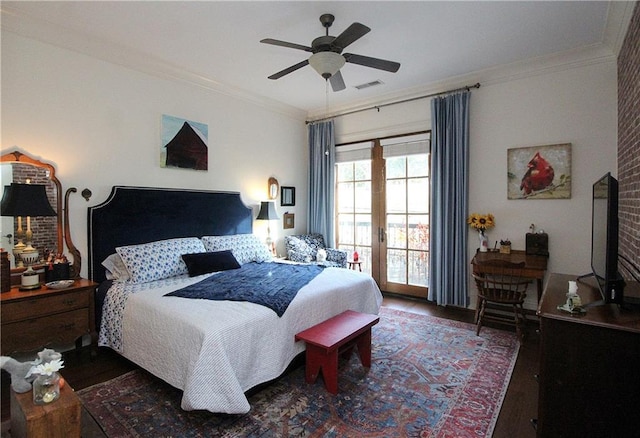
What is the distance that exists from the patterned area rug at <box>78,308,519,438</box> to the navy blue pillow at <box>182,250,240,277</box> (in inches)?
40.9

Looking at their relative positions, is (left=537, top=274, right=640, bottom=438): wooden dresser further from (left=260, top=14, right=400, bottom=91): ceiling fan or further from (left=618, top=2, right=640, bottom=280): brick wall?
(left=260, top=14, right=400, bottom=91): ceiling fan

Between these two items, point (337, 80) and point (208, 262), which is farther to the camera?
point (208, 262)

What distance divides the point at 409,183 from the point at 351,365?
2.75m

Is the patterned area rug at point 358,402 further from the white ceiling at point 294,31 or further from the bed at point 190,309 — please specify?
the white ceiling at point 294,31

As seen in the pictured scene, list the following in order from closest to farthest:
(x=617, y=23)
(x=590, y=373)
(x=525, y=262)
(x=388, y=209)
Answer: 1. (x=590, y=373)
2. (x=617, y=23)
3. (x=525, y=262)
4. (x=388, y=209)

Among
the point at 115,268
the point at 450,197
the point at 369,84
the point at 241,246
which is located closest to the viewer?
the point at 115,268

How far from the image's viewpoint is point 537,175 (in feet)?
12.3

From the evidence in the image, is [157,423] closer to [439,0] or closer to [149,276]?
[149,276]

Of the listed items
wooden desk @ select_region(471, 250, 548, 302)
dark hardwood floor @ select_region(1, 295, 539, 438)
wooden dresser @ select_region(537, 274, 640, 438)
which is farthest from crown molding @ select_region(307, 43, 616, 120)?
wooden dresser @ select_region(537, 274, 640, 438)

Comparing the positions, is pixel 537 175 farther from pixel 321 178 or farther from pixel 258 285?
pixel 258 285

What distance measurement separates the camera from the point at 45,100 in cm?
292

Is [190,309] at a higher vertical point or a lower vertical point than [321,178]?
lower

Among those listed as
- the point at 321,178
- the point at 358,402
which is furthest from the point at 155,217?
the point at 358,402

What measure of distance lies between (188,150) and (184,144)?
0.08 meters
